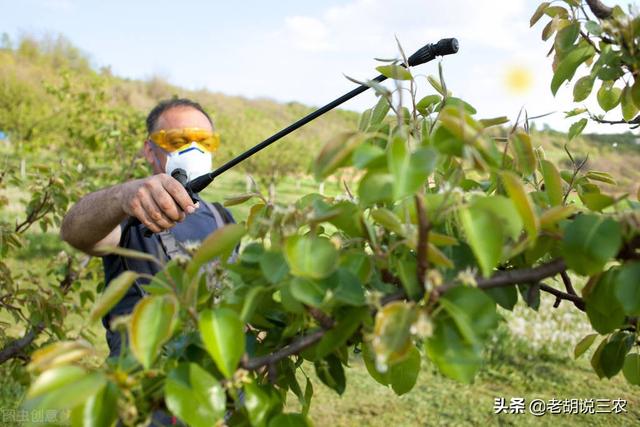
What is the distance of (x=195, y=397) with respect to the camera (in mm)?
670

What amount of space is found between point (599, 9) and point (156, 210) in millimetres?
1073

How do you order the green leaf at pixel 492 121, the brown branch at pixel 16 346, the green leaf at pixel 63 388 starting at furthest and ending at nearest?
the brown branch at pixel 16 346, the green leaf at pixel 492 121, the green leaf at pixel 63 388

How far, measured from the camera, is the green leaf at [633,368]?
1120 millimetres

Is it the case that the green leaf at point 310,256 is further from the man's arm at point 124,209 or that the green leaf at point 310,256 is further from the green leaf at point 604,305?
the man's arm at point 124,209

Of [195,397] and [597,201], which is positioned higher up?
[597,201]

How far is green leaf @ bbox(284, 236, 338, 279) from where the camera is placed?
648mm

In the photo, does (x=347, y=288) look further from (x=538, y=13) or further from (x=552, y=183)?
(x=538, y=13)

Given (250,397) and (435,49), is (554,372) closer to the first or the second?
(435,49)

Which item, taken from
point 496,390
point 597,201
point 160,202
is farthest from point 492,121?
point 496,390

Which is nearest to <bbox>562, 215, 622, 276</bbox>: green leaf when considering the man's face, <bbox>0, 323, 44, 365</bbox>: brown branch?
the man's face

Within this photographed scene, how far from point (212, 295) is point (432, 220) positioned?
32cm

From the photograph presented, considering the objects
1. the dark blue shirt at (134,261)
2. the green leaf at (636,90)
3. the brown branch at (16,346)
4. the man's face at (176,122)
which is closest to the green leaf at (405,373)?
the green leaf at (636,90)

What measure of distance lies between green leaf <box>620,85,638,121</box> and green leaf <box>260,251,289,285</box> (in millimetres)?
841

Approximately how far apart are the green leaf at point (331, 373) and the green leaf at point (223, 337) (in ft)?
0.72
